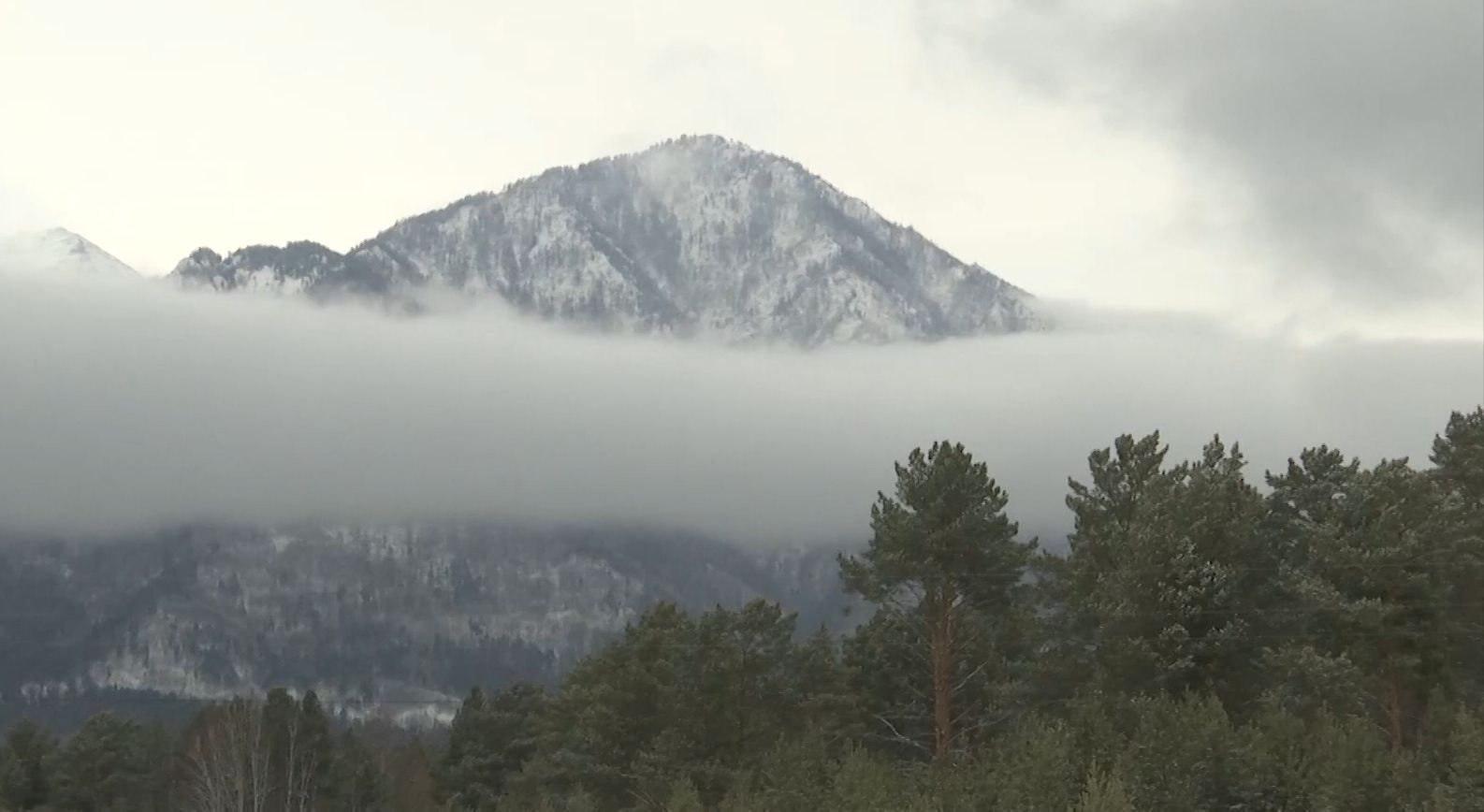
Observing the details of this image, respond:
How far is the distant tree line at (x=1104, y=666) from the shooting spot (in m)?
36.5

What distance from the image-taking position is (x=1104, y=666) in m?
54.3

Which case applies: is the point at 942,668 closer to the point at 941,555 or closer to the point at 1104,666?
the point at 941,555

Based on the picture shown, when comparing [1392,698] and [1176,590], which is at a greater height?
[1176,590]

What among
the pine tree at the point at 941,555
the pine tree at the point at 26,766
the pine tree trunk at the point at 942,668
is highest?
the pine tree at the point at 941,555

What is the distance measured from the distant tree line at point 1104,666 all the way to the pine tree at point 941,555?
0.13 m

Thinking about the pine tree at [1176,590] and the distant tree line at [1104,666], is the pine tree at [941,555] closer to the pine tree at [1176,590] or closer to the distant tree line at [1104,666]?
the distant tree line at [1104,666]

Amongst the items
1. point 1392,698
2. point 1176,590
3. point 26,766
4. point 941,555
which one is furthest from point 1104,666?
point 26,766

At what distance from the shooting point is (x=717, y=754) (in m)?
75.3

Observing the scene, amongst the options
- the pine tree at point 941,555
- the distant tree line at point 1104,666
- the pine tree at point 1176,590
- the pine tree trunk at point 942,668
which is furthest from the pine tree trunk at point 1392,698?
the pine tree trunk at point 942,668

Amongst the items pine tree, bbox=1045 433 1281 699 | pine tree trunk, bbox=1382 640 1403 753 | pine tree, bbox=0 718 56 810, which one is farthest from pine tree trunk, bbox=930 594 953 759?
pine tree, bbox=0 718 56 810

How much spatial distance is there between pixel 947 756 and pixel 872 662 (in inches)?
1057

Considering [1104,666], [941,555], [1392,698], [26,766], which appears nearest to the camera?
[1392,698]

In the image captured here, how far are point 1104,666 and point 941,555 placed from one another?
899 cm

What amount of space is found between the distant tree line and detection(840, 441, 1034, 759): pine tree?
135 mm
